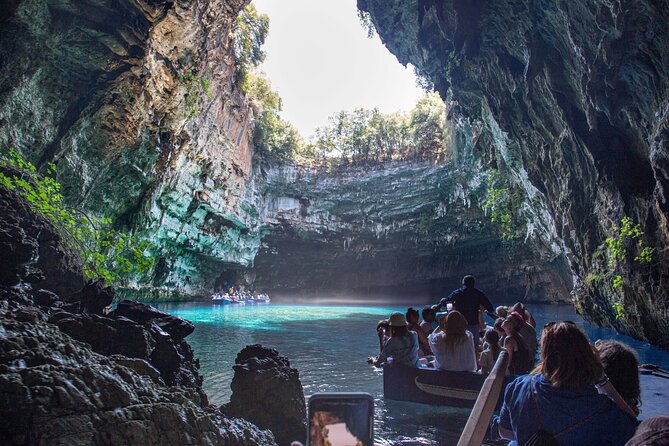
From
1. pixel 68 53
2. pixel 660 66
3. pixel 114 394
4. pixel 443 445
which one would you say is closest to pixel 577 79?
pixel 660 66

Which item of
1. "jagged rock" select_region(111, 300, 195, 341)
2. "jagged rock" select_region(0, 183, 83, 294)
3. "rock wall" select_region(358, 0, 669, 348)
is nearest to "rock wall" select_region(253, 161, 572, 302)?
"rock wall" select_region(358, 0, 669, 348)

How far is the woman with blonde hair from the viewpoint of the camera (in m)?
1.72

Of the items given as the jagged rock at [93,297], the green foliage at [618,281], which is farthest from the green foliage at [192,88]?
the green foliage at [618,281]

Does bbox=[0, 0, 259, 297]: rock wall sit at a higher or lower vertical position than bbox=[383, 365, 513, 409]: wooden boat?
higher

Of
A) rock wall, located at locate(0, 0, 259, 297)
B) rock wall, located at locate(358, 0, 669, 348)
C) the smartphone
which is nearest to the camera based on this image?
the smartphone

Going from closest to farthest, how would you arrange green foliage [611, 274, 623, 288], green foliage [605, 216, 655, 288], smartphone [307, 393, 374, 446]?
smartphone [307, 393, 374, 446] → green foliage [605, 216, 655, 288] → green foliage [611, 274, 623, 288]

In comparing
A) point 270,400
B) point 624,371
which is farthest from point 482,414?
point 270,400

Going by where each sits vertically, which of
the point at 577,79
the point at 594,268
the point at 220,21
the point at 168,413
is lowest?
the point at 168,413

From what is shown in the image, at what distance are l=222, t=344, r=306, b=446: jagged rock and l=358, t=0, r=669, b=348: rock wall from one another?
25.6ft

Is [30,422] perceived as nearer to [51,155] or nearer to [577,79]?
[577,79]

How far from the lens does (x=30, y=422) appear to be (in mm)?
2027

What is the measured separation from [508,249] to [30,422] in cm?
3383

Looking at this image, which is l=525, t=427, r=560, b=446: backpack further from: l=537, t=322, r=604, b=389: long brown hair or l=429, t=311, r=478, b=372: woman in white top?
l=429, t=311, r=478, b=372: woman in white top

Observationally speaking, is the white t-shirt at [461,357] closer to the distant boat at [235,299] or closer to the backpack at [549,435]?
the backpack at [549,435]
